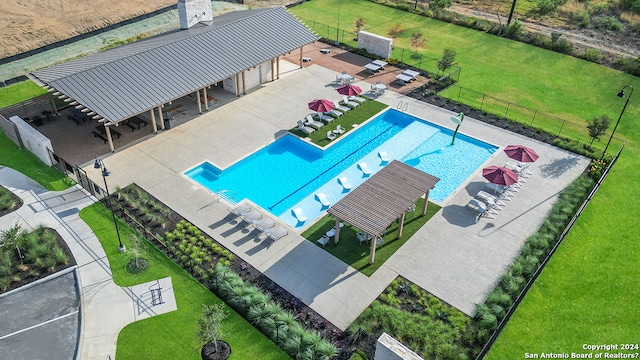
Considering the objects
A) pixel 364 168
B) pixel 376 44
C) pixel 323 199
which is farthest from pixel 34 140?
pixel 376 44

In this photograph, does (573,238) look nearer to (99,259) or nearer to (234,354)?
(234,354)

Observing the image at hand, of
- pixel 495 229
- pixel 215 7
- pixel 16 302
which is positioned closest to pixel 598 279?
pixel 495 229

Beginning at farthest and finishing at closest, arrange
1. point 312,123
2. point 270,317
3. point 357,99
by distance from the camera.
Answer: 1. point 357,99
2. point 312,123
3. point 270,317

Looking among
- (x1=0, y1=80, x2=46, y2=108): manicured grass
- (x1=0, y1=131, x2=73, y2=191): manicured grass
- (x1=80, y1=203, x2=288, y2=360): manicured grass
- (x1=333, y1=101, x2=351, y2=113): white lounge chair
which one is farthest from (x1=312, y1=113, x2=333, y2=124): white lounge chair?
(x1=0, y1=80, x2=46, y2=108): manicured grass

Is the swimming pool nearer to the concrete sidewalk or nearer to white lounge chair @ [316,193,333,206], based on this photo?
white lounge chair @ [316,193,333,206]

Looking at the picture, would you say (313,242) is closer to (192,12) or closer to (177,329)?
(177,329)

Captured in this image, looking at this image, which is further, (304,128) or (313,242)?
(304,128)

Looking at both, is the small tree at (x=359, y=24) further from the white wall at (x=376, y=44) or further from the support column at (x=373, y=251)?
the support column at (x=373, y=251)
